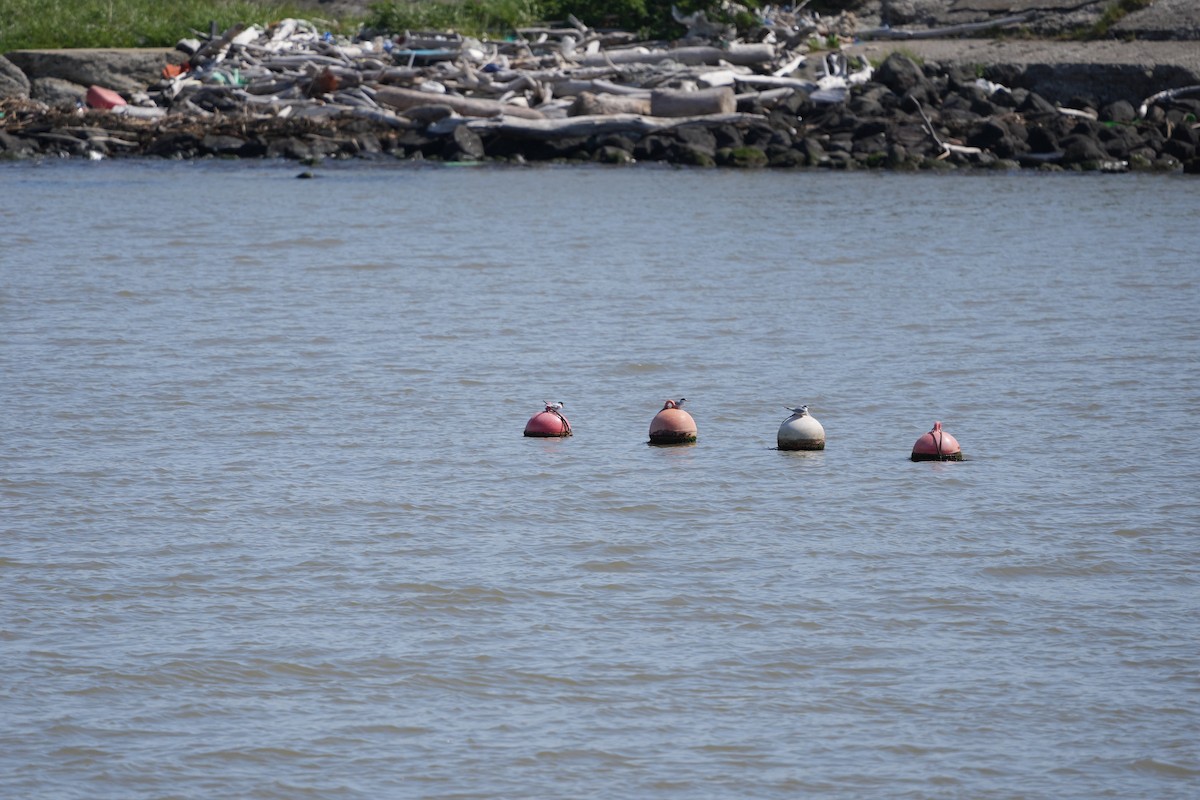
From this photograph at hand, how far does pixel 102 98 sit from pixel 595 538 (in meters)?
29.4

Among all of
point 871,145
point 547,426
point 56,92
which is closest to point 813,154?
point 871,145

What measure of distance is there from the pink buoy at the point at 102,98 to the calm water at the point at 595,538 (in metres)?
17.9

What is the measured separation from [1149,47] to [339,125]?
49.8ft

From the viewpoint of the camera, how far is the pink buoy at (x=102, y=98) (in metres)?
35.3

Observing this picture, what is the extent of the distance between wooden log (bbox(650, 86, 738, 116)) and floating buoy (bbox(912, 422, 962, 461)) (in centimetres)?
2230

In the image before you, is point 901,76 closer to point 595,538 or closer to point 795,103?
point 795,103

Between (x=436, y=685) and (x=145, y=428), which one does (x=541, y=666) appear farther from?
(x=145, y=428)

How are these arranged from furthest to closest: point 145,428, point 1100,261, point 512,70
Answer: point 512,70, point 1100,261, point 145,428

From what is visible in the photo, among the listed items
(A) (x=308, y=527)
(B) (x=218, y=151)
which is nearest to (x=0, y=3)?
(B) (x=218, y=151)

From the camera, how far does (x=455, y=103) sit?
32.8 metres

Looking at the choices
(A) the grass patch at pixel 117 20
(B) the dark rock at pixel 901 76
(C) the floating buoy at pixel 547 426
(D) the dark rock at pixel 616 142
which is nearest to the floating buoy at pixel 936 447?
(C) the floating buoy at pixel 547 426

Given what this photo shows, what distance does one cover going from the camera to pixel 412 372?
1301 centimetres

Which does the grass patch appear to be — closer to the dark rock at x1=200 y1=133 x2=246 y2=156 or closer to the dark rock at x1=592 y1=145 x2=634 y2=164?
the dark rock at x1=200 y1=133 x2=246 y2=156

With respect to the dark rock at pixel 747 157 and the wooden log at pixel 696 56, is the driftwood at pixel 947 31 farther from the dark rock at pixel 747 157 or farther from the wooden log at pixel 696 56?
the dark rock at pixel 747 157
